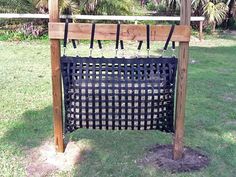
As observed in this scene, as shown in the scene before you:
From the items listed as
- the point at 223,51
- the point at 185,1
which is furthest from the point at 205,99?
the point at 223,51

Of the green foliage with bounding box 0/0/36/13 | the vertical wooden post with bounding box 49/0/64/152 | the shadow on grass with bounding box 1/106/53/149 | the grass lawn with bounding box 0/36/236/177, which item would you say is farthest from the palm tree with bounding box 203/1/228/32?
the vertical wooden post with bounding box 49/0/64/152

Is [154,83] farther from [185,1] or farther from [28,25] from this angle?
[28,25]

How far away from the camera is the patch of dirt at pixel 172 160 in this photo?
3609 millimetres

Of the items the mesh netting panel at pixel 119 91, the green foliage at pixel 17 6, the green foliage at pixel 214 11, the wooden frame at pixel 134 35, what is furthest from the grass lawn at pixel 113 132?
the green foliage at pixel 214 11

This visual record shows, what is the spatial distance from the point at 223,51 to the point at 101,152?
7061mm

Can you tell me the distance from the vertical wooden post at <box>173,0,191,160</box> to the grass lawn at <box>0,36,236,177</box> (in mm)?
285

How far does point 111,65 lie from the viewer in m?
3.49

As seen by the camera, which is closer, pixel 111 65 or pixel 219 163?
pixel 111 65

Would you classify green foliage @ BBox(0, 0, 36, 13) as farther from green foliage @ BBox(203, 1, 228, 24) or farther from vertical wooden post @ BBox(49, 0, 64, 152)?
vertical wooden post @ BBox(49, 0, 64, 152)

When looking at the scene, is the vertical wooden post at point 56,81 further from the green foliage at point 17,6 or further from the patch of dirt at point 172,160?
the green foliage at point 17,6

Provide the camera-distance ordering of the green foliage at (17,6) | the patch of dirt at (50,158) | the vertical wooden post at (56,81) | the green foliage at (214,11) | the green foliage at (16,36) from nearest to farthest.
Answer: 1. the vertical wooden post at (56,81)
2. the patch of dirt at (50,158)
3. the green foliage at (16,36)
4. the green foliage at (17,6)
5. the green foliage at (214,11)

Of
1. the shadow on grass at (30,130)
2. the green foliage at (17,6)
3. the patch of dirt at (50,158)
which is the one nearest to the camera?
the patch of dirt at (50,158)

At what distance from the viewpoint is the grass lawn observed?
11.9 ft

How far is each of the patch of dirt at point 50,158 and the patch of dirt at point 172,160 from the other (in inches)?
23.9
